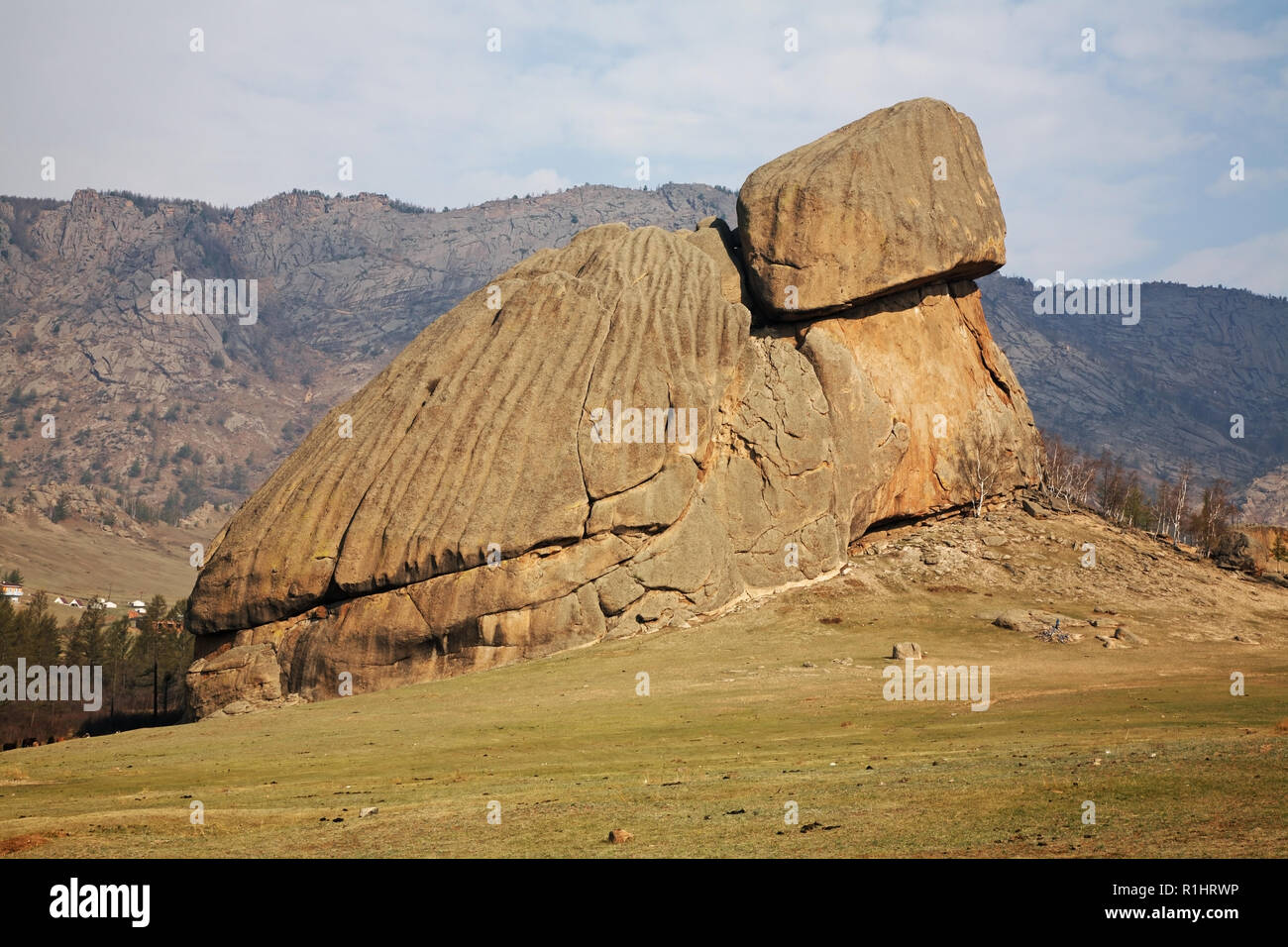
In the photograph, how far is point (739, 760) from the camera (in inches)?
1043

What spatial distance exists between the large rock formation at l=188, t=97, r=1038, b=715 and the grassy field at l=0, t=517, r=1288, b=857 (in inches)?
136

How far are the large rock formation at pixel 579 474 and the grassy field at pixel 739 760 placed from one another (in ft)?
11.3

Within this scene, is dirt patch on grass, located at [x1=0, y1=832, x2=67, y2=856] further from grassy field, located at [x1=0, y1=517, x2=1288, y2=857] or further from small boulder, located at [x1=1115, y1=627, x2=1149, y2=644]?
small boulder, located at [x1=1115, y1=627, x2=1149, y2=644]

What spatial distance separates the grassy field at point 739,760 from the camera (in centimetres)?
1675

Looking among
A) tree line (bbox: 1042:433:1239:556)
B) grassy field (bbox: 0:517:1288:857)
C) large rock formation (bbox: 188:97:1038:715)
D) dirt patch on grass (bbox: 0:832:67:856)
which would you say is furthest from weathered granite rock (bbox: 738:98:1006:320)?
dirt patch on grass (bbox: 0:832:67:856)

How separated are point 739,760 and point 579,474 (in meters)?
24.9

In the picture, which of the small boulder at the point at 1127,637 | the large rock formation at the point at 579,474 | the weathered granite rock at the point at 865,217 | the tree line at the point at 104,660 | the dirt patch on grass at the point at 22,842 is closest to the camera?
→ the dirt patch on grass at the point at 22,842

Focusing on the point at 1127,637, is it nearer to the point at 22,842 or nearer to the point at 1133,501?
the point at 22,842

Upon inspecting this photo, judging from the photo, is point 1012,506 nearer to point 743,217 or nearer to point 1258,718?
point 743,217

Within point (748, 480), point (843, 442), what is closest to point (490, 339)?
point (748, 480)

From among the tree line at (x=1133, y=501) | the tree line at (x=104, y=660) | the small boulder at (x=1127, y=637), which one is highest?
the tree line at (x=1133, y=501)

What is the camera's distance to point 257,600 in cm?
4972

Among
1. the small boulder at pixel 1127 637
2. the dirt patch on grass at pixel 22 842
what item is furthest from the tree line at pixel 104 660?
the dirt patch on grass at pixel 22 842

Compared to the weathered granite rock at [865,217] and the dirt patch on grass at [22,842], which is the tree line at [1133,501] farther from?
the dirt patch on grass at [22,842]
